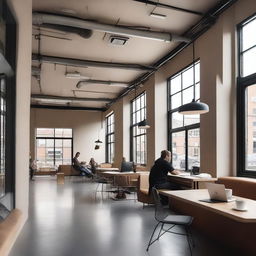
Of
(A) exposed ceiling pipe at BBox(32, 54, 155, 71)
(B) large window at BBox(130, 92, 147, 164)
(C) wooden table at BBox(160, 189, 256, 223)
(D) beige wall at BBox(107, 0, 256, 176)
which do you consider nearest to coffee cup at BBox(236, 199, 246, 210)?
(C) wooden table at BBox(160, 189, 256, 223)

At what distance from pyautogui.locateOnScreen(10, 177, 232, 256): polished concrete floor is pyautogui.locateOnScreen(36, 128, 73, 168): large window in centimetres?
951

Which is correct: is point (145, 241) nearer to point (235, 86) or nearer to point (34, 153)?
point (235, 86)

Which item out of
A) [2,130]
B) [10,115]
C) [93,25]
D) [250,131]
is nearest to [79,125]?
[93,25]

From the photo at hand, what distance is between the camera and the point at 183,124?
314 inches

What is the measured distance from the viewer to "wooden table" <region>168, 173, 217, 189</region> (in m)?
5.25

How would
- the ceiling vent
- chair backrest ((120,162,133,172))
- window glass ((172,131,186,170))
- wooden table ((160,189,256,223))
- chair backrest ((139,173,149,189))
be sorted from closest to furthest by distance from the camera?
wooden table ((160,189,256,223)) → chair backrest ((139,173,149,189)) → the ceiling vent → window glass ((172,131,186,170)) → chair backrest ((120,162,133,172))

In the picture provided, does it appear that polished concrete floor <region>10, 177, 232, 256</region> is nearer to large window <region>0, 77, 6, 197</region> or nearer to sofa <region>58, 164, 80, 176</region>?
large window <region>0, 77, 6, 197</region>

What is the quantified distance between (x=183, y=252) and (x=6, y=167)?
292 centimetres

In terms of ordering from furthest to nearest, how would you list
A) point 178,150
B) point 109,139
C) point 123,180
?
point 109,139, point 178,150, point 123,180

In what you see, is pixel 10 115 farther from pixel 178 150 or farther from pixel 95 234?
pixel 178 150

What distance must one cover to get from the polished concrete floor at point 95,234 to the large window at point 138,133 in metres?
4.10

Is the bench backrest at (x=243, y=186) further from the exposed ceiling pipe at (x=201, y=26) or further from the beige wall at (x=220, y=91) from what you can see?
the exposed ceiling pipe at (x=201, y=26)

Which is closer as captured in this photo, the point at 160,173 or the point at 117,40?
the point at 160,173

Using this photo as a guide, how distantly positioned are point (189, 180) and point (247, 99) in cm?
189
